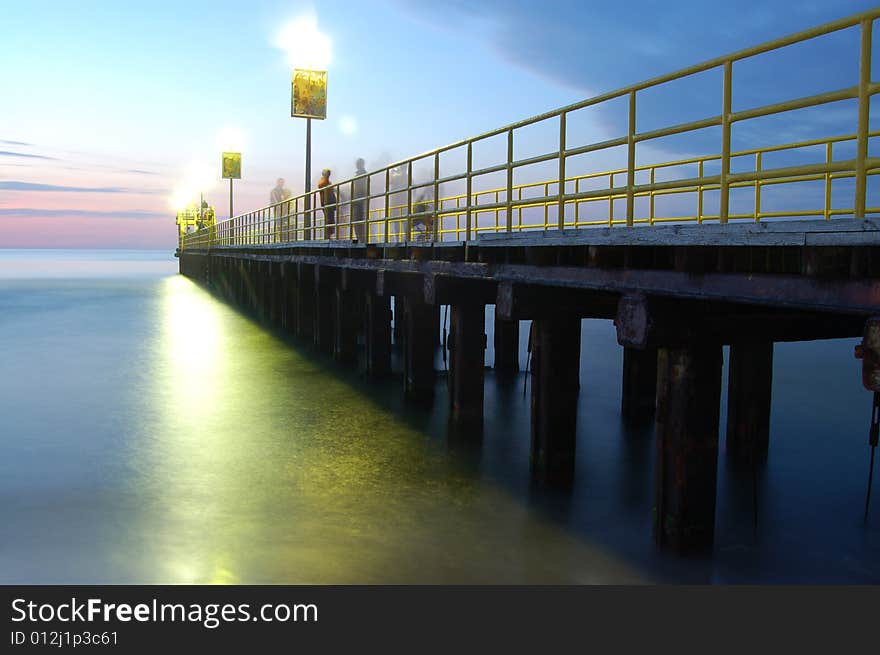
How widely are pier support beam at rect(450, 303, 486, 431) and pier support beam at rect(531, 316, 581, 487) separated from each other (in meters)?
2.37

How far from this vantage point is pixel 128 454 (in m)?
14.0

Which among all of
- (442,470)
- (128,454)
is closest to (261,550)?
(442,470)

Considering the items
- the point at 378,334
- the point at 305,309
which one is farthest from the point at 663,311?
the point at 305,309

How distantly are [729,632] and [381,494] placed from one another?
17.2ft

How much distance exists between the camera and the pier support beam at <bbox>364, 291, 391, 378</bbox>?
18562 millimetres

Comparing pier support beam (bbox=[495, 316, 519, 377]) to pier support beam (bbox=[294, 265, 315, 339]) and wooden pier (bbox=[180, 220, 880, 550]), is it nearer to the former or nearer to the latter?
wooden pier (bbox=[180, 220, 880, 550])

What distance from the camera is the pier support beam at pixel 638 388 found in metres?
15.3

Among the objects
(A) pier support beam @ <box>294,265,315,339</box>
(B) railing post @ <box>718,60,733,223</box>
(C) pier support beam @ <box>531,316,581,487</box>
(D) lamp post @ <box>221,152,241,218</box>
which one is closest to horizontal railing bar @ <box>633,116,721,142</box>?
(B) railing post @ <box>718,60,733,223</box>

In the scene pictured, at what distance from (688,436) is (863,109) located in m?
3.33

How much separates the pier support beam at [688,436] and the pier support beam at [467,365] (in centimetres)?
505

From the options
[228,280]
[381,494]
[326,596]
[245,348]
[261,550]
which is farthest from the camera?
[228,280]

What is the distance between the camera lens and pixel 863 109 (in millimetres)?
5500

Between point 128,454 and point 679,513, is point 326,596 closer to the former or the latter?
point 679,513

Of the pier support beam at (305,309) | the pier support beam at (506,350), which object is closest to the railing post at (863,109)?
the pier support beam at (506,350)
